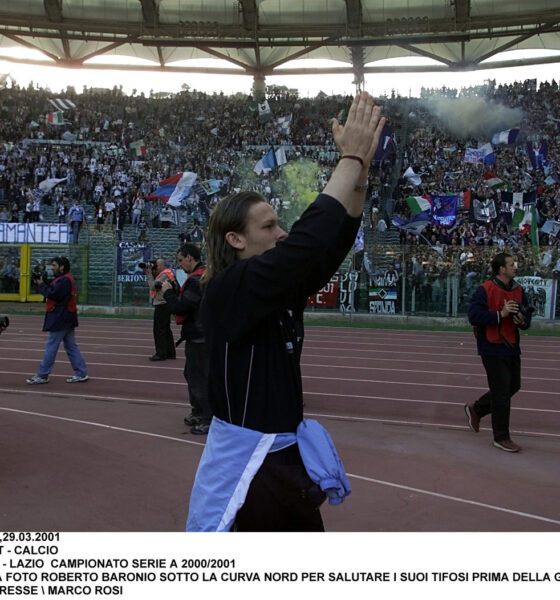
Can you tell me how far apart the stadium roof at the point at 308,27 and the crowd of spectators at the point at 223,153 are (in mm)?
3305

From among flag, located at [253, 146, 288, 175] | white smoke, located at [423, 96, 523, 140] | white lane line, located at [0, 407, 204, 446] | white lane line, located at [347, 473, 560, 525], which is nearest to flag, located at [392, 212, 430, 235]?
flag, located at [253, 146, 288, 175]

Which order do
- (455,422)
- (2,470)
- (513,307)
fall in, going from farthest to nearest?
(455,422)
(513,307)
(2,470)

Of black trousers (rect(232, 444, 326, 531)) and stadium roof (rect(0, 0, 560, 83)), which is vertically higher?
stadium roof (rect(0, 0, 560, 83))

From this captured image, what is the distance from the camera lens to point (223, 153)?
1400 inches

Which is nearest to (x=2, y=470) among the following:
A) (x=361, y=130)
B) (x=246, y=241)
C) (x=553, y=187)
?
(x=246, y=241)

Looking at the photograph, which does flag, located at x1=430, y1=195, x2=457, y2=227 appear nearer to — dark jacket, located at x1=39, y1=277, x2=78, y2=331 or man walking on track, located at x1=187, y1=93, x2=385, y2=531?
dark jacket, located at x1=39, y1=277, x2=78, y2=331

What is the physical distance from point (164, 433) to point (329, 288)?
15.5 m

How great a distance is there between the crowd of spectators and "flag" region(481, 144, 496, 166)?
1.00ft

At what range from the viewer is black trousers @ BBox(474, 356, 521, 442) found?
717cm

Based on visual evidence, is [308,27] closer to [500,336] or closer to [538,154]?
[538,154]

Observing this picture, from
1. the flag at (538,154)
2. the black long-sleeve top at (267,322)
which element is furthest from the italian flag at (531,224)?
the black long-sleeve top at (267,322)

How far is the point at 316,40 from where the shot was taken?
1697 inches

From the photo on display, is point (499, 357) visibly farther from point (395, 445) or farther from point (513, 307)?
point (395, 445)

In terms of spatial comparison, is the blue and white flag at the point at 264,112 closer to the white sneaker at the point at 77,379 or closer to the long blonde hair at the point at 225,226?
the white sneaker at the point at 77,379
